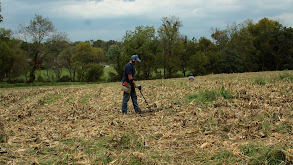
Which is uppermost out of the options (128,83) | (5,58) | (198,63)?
(5,58)

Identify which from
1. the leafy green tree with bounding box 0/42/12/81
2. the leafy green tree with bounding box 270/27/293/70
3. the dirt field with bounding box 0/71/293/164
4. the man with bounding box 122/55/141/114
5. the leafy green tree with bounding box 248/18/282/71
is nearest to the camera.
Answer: the dirt field with bounding box 0/71/293/164

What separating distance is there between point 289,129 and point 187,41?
5348 cm

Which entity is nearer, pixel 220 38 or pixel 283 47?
pixel 283 47

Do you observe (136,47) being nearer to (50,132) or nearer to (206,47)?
(206,47)

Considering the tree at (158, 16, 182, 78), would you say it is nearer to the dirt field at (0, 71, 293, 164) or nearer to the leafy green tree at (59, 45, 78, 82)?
the leafy green tree at (59, 45, 78, 82)

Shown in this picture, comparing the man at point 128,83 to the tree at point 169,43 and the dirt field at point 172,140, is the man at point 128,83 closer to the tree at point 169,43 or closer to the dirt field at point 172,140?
the dirt field at point 172,140

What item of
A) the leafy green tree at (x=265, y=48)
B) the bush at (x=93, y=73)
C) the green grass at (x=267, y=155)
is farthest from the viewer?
the leafy green tree at (x=265, y=48)

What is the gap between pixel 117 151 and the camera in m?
5.12

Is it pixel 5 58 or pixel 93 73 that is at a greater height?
pixel 5 58

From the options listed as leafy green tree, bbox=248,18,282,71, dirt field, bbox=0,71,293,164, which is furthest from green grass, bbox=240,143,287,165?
leafy green tree, bbox=248,18,282,71

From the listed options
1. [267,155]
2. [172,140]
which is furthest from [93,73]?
[267,155]

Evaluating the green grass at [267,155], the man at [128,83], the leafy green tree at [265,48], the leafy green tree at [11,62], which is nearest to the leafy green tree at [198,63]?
the leafy green tree at [265,48]

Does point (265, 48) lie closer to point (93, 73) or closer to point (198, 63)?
point (198, 63)

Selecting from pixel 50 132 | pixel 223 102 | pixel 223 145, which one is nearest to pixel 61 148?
pixel 50 132
